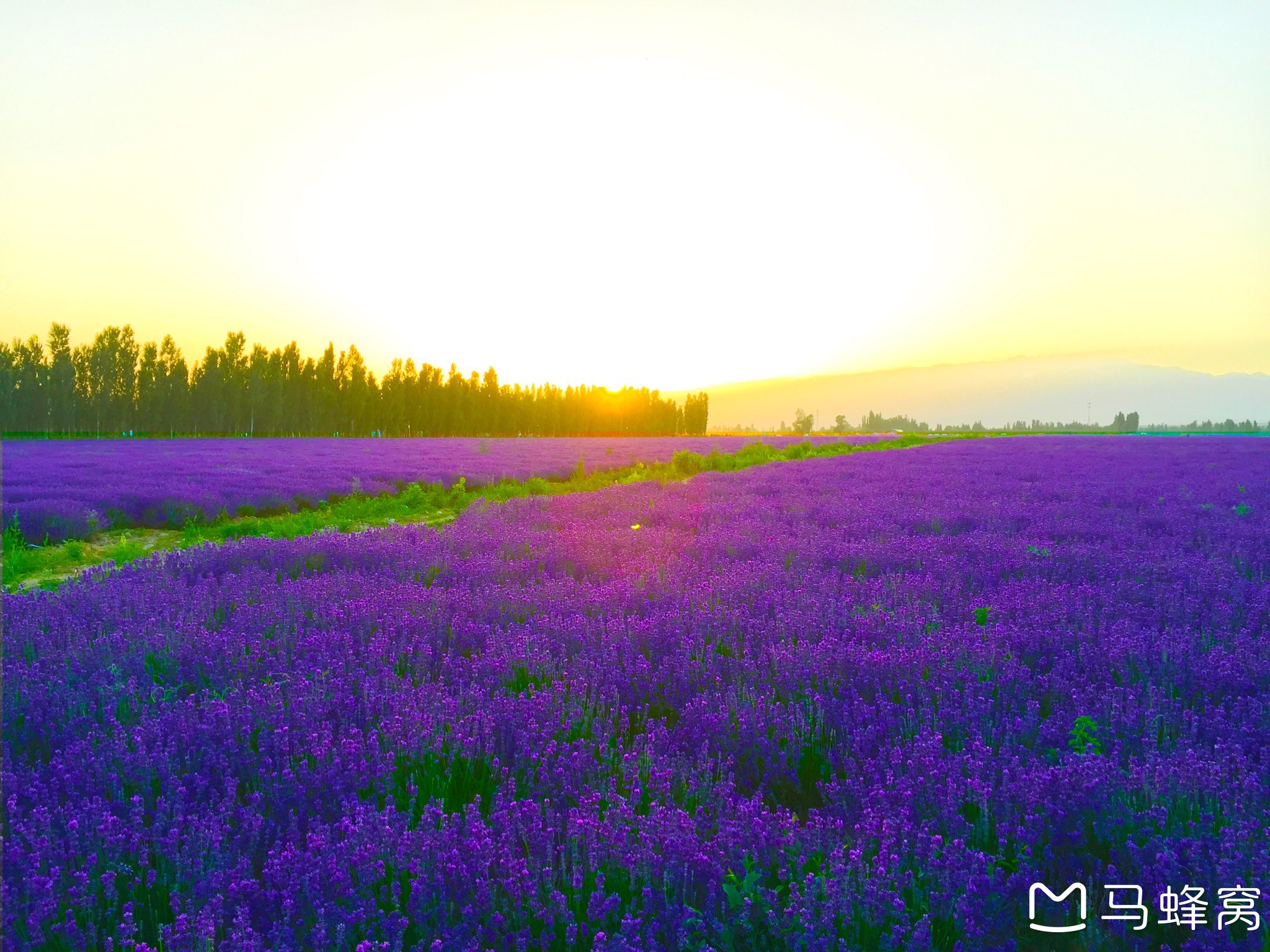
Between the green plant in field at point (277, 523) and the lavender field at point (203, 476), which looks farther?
the lavender field at point (203, 476)

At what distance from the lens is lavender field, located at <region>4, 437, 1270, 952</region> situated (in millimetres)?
1585

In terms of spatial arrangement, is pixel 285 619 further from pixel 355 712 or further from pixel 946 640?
pixel 946 640

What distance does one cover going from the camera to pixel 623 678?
286 cm

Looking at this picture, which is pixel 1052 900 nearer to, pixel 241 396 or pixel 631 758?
pixel 631 758

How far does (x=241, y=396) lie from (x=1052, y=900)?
75.1 metres

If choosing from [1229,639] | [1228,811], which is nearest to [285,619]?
[1228,811]

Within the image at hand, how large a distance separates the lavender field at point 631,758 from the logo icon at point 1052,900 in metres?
0.02

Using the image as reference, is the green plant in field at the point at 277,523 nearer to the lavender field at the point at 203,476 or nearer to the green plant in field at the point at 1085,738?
the lavender field at the point at 203,476

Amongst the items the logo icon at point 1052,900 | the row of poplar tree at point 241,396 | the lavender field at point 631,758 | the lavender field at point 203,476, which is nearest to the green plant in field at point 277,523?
the lavender field at point 203,476

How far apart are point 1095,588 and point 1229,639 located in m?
0.96

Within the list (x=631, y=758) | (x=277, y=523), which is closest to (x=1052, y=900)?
(x=631, y=758)

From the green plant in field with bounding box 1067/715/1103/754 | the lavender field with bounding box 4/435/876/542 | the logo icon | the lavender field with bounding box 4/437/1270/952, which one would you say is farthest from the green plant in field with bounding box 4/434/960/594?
the logo icon

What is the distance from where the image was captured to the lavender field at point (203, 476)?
10086mm

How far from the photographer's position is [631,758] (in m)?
2.13
